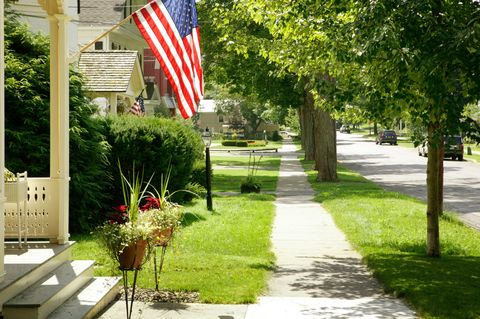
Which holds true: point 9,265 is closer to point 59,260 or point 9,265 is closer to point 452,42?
point 59,260

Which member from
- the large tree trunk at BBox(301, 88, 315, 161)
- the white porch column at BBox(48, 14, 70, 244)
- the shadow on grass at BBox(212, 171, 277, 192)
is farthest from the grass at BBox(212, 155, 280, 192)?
the white porch column at BBox(48, 14, 70, 244)

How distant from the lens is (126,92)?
29047mm

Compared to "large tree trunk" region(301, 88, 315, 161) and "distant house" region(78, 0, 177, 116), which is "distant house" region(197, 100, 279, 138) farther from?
"distant house" region(78, 0, 177, 116)

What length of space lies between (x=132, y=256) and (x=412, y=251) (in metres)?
7.48

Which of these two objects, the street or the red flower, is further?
the street

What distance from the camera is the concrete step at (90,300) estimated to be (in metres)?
7.79

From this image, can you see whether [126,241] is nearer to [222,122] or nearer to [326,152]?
[326,152]

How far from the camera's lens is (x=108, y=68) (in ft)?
95.2

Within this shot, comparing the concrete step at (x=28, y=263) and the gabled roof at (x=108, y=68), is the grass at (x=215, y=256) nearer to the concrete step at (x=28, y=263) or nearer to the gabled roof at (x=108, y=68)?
the concrete step at (x=28, y=263)

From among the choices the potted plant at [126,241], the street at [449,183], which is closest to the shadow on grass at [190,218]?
the street at [449,183]

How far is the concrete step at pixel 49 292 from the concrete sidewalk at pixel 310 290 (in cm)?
52

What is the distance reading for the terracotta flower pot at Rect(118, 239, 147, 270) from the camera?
26.7 feet

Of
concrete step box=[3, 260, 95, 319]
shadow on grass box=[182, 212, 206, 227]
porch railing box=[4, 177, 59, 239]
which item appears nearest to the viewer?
concrete step box=[3, 260, 95, 319]

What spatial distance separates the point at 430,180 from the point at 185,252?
435 cm
